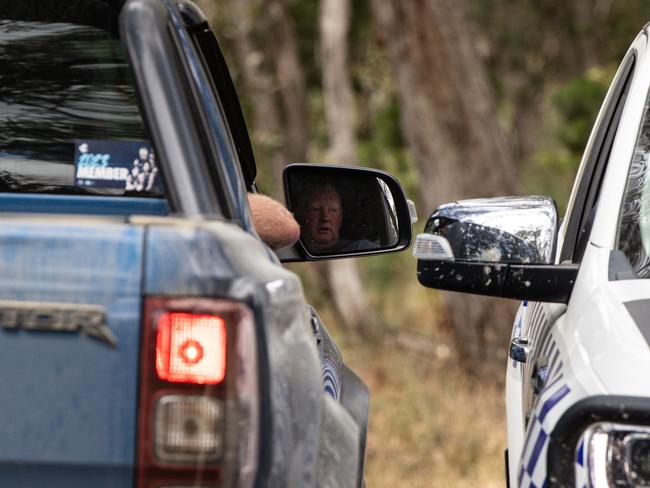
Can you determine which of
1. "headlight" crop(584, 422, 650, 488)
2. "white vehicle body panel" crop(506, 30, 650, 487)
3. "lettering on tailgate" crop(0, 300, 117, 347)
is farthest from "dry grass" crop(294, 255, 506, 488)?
"lettering on tailgate" crop(0, 300, 117, 347)

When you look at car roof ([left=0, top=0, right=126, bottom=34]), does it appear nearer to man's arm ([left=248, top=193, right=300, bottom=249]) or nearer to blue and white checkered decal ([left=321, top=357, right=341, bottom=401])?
man's arm ([left=248, top=193, right=300, bottom=249])

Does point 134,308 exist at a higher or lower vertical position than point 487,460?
higher

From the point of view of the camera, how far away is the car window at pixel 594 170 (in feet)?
10.8

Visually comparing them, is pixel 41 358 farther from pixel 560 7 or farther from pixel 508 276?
pixel 560 7

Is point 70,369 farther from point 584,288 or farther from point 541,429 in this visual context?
point 584,288

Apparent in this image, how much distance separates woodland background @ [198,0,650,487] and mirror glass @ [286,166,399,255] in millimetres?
4026

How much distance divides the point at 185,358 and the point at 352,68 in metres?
18.9

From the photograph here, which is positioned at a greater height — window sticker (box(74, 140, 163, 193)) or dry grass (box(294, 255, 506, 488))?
window sticker (box(74, 140, 163, 193))

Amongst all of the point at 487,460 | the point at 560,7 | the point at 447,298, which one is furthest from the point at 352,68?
the point at 487,460

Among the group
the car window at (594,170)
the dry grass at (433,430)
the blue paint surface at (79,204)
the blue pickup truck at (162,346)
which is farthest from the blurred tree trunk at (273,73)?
the blue pickup truck at (162,346)

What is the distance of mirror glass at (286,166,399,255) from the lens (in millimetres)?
3180

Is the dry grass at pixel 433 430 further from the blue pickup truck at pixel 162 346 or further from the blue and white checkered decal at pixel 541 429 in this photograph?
the blue pickup truck at pixel 162 346

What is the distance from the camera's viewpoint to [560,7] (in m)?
24.3

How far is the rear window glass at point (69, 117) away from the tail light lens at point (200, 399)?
655mm
